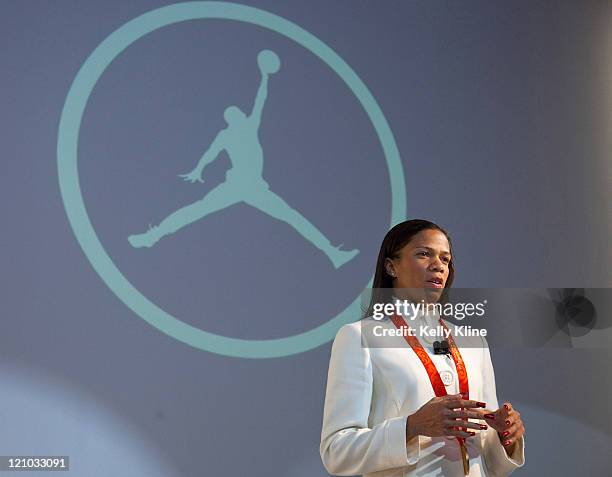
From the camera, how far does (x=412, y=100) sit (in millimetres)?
3793

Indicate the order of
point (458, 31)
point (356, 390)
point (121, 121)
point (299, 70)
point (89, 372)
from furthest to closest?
point (458, 31)
point (299, 70)
point (121, 121)
point (89, 372)
point (356, 390)

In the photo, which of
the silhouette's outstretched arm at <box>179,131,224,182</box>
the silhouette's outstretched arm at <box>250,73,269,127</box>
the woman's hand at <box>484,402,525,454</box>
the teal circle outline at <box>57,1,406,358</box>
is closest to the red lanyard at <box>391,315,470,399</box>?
the woman's hand at <box>484,402,525,454</box>

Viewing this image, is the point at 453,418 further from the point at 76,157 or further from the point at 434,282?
the point at 76,157

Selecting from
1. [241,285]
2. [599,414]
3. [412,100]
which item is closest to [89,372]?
[241,285]

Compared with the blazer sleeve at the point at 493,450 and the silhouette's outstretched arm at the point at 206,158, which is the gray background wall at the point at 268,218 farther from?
the blazer sleeve at the point at 493,450

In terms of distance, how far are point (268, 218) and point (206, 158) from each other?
35cm

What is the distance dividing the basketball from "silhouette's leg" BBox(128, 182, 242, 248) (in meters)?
0.55

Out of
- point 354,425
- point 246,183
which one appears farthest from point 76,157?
point 354,425

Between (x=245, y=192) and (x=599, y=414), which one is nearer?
(x=245, y=192)

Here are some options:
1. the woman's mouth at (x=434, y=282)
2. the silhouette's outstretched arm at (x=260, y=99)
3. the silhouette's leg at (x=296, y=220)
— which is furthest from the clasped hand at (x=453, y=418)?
the silhouette's outstretched arm at (x=260, y=99)

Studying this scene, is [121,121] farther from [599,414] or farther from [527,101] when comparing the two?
[599,414]

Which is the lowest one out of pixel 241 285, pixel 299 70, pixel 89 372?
pixel 89 372

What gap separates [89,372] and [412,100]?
1.83 metres

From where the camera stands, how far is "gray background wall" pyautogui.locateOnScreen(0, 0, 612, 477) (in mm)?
3139
